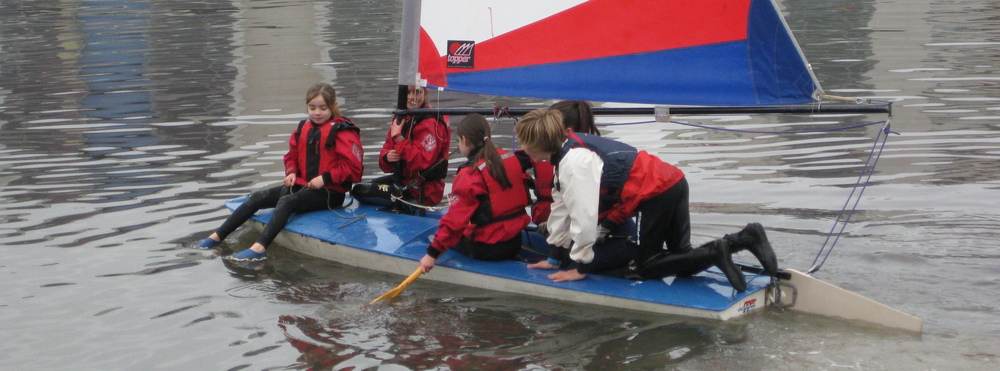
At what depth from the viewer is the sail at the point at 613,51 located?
496 cm

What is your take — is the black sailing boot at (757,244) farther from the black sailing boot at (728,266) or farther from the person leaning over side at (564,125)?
the person leaning over side at (564,125)

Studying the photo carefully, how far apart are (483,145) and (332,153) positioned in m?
1.44

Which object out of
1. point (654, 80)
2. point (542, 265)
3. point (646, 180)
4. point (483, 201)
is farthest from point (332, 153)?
point (646, 180)

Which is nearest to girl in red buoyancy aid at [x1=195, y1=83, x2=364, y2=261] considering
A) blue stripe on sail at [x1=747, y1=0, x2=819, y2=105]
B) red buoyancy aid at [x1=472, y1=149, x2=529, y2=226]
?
red buoyancy aid at [x1=472, y1=149, x2=529, y2=226]

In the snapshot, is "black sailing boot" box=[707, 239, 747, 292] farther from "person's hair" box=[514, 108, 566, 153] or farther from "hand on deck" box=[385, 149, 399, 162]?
"hand on deck" box=[385, 149, 399, 162]

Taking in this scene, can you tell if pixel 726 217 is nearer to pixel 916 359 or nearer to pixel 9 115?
pixel 916 359

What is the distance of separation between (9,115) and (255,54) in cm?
533

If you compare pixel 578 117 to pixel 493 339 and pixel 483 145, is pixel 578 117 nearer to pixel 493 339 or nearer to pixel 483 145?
pixel 483 145

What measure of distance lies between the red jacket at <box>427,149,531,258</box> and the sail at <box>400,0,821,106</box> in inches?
24.9

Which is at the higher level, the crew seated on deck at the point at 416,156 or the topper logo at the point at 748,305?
the crew seated on deck at the point at 416,156

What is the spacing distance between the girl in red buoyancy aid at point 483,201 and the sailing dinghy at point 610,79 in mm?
181

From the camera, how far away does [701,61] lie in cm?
516

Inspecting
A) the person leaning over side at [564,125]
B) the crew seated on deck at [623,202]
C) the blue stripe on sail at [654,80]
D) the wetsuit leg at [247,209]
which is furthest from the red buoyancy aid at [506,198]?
the wetsuit leg at [247,209]

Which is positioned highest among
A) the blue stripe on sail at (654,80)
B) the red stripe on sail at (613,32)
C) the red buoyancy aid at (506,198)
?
the red stripe on sail at (613,32)
